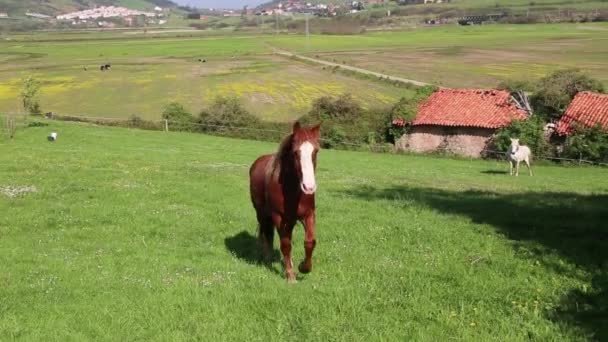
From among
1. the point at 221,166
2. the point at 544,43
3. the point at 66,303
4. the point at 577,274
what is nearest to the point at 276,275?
the point at 66,303

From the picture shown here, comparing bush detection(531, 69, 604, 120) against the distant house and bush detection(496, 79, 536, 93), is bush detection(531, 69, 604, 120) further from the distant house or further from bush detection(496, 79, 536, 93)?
bush detection(496, 79, 536, 93)

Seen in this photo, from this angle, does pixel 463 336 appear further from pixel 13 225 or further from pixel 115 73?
pixel 115 73

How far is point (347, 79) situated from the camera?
321ft

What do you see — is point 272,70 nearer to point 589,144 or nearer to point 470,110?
point 470,110

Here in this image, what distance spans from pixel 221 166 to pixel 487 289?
74.6ft

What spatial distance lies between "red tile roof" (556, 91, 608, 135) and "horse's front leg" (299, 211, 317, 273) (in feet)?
140

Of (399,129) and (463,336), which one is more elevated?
(463,336)

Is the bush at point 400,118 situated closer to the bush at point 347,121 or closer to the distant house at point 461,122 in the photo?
the distant house at point 461,122

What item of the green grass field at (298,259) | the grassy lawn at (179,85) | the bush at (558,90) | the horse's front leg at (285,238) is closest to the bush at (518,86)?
the bush at (558,90)

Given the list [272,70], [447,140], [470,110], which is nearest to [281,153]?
[447,140]

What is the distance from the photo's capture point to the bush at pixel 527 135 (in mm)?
49562

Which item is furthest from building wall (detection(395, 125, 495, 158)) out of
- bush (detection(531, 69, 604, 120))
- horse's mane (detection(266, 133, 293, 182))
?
horse's mane (detection(266, 133, 293, 182))

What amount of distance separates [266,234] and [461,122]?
144ft

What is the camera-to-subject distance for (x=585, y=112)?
49875 millimetres
